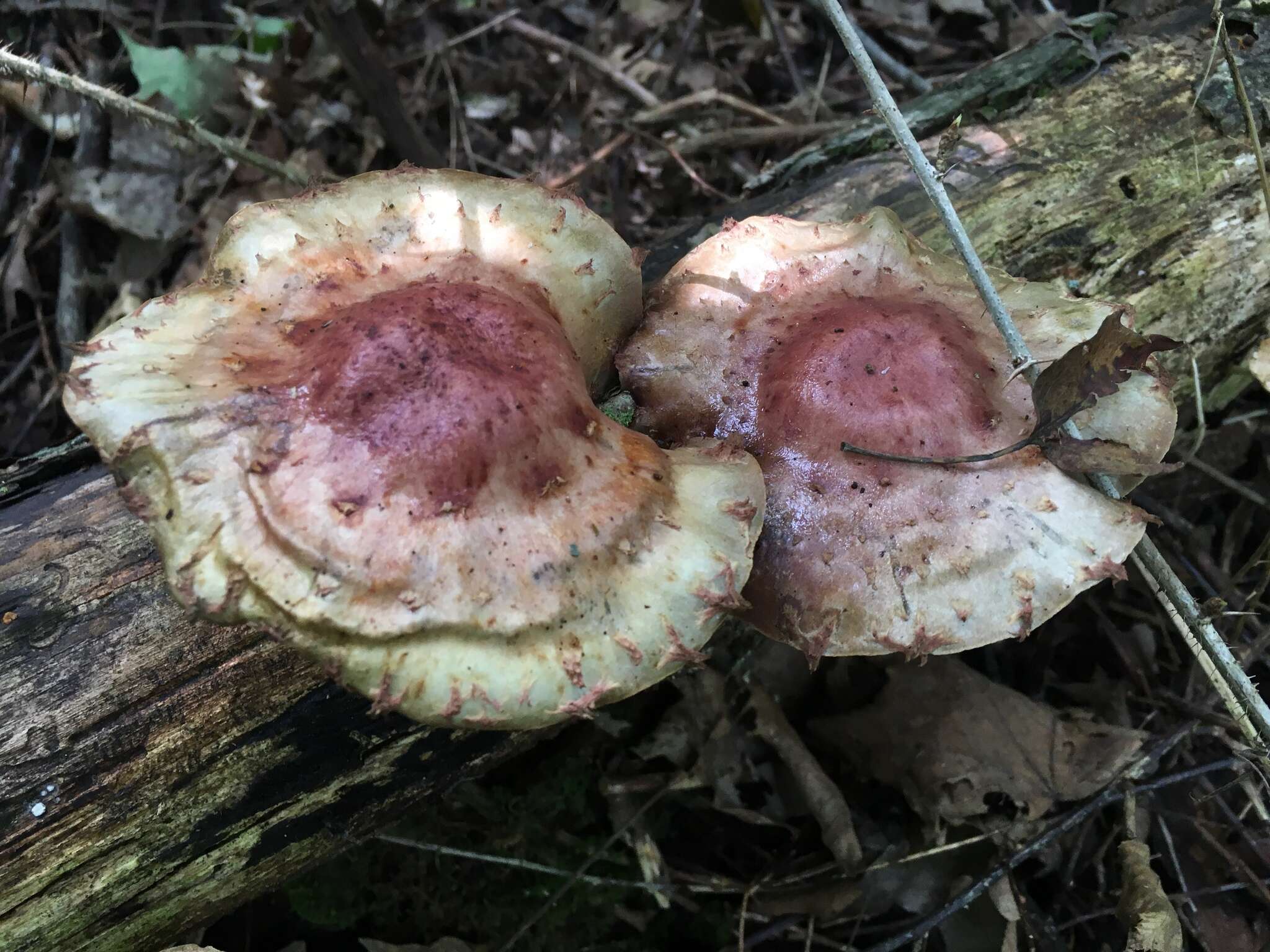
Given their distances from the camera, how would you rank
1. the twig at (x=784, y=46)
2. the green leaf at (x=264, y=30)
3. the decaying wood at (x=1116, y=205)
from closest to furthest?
the decaying wood at (x=1116, y=205) → the green leaf at (x=264, y=30) → the twig at (x=784, y=46)

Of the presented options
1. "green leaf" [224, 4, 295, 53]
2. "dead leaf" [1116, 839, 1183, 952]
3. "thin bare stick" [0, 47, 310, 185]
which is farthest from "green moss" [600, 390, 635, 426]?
"green leaf" [224, 4, 295, 53]

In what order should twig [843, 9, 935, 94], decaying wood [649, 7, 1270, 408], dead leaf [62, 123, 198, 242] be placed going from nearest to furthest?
decaying wood [649, 7, 1270, 408] → dead leaf [62, 123, 198, 242] → twig [843, 9, 935, 94]

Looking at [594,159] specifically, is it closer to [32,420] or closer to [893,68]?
[893,68]

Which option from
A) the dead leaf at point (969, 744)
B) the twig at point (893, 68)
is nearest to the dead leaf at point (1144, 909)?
the dead leaf at point (969, 744)

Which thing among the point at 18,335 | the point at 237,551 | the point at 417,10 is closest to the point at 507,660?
the point at 237,551

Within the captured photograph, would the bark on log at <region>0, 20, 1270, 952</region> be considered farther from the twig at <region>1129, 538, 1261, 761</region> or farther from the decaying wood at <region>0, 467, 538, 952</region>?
the twig at <region>1129, 538, 1261, 761</region>

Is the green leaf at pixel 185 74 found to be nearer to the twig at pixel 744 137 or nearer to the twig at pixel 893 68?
the twig at pixel 744 137
